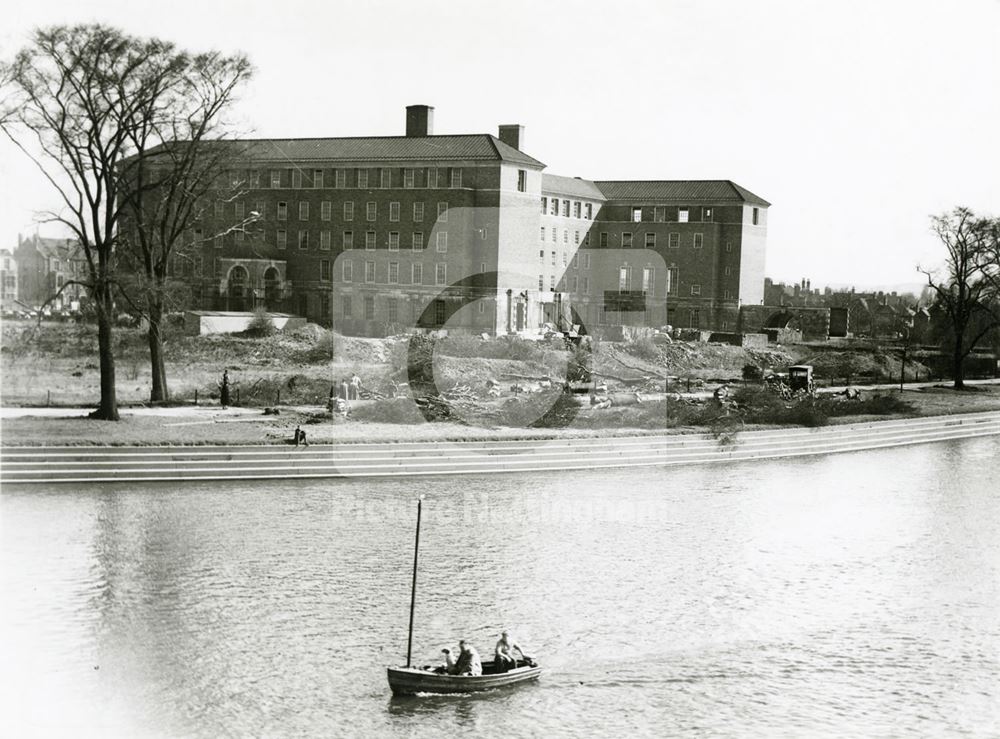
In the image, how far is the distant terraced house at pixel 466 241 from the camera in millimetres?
30719

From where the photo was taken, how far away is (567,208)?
30766mm

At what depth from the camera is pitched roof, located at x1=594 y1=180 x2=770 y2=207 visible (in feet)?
98.6

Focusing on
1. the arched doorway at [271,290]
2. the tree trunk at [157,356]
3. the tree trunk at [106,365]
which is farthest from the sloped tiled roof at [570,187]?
the tree trunk at [106,365]

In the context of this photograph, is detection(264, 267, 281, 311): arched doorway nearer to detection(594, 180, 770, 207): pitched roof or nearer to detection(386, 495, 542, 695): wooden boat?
detection(594, 180, 770, 207): pitched roof

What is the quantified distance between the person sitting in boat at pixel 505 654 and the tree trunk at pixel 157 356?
15.2m

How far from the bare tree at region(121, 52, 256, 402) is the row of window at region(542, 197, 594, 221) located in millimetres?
9501

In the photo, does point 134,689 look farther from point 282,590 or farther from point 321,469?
point 321,469

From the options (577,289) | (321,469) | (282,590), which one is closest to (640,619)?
(282,590)

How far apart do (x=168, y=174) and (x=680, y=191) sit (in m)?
14.2

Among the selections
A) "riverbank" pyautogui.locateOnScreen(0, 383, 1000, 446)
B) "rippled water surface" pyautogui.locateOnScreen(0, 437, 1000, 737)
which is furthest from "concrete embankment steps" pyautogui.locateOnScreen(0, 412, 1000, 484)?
"rippled water surface" pyautogui.locateOnScreen(0, 437, 1000, 737)

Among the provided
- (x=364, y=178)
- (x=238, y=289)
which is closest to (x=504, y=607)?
(x=364, y=178)

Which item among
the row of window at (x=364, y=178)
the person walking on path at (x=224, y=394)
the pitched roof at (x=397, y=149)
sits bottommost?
the person walking on path at (x=224, y=394)

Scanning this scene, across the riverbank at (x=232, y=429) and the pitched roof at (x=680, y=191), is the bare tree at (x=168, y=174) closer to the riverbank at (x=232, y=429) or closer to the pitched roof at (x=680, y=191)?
the riverbank at (x=232, y=429)

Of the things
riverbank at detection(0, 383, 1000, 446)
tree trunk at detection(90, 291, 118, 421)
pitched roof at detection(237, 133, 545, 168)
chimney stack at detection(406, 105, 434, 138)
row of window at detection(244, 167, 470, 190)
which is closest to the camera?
riverbank at detection(0, 383, 1000, 446)
